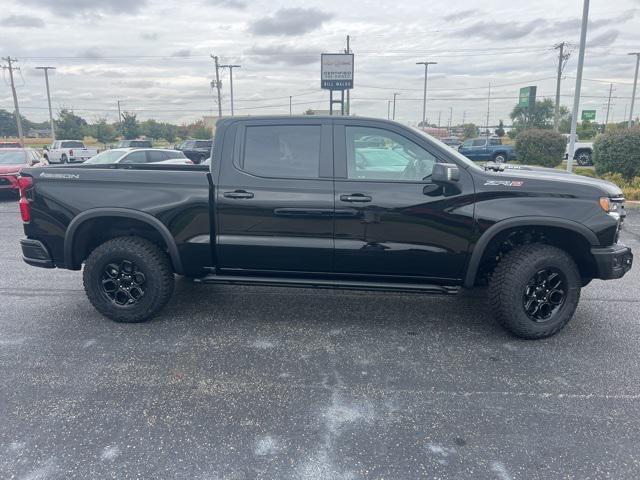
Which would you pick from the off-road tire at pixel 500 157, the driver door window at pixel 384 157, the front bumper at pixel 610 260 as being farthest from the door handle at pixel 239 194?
the off-road tire at pixel 500 157

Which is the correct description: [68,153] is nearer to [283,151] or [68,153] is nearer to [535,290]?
[283,151]

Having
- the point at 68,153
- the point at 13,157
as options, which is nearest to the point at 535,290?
the point at 13,157

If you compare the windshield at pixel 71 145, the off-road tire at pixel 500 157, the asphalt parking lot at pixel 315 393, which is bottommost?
the asphalt parking lot at pixel 315 393

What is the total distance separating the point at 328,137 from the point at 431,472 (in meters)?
2.74

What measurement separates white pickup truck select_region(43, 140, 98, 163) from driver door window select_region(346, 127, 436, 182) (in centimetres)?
2879

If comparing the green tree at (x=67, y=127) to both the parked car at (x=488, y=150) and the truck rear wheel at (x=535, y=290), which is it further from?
the truck rear wheel at (x=535, y=290)

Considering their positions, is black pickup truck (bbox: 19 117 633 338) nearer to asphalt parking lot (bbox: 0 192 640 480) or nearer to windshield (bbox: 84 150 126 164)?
asphalt parking lot (bbox: 0 192 640 480)

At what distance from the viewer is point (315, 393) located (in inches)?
129

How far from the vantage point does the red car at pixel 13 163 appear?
12.7 meters

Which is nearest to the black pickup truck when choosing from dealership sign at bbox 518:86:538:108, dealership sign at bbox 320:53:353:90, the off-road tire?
dealership sign at bbox 320:53:353:90

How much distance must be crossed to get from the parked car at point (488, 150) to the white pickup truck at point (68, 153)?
23936 mm

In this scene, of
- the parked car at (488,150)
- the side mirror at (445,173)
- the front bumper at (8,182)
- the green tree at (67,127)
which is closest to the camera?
the side mirror at (445,173)

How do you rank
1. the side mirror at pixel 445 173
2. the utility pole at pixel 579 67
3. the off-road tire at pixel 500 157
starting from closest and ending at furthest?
1. the side mirror at pixel 445 173
2. the utility pole at pixel 579 67
3. the off-road tire at pixel 500 157

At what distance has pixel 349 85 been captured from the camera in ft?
86.7
